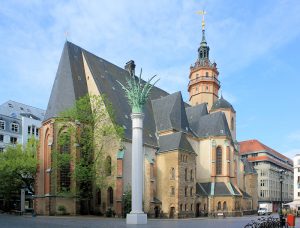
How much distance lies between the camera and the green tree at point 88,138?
47500 mm

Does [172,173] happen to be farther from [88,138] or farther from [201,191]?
[88,138]

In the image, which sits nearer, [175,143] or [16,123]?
[175,143]

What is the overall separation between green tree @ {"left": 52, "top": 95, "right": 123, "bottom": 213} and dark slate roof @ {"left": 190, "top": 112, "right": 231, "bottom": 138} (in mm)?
20651

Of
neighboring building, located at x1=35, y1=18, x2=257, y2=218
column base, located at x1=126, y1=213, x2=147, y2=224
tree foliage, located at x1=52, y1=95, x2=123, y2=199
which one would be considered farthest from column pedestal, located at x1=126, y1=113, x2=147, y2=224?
neighboring building, located at x1=35, y1=18, x2=257, y2=218

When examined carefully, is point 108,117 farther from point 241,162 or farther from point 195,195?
point 241,162

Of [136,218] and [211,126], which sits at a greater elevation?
[211,126]

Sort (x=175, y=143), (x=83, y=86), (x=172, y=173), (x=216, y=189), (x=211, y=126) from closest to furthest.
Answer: (x=172, y=173) < (x=175, y=143) < (x=83, y=86) < (x=216, y=189) < (x=211, y=126)

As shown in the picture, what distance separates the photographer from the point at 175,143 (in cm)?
5431

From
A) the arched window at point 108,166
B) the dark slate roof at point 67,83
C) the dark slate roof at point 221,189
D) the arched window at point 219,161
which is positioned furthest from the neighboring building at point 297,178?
the dark slate roof at point 67,83

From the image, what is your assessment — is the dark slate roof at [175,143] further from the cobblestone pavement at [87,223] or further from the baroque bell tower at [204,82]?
the baroque bell tower at [204,82]

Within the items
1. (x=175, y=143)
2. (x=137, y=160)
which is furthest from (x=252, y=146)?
(x=137, y=160)

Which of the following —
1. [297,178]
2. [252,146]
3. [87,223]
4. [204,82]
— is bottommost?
[297,178]

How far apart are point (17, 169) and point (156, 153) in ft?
62.0

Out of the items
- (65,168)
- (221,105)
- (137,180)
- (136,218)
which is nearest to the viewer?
(136,218)
